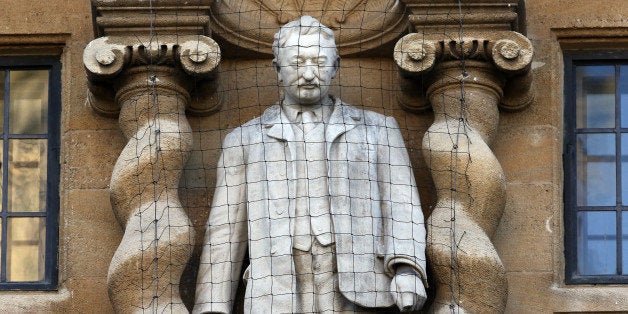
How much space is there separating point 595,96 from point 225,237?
2188 mm

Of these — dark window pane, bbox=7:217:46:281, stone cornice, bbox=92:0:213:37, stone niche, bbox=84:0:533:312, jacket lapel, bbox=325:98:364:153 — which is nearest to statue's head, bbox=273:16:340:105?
jacket lapel, bbox=325:98:364:153

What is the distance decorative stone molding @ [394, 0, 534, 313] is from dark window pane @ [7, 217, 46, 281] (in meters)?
2.05

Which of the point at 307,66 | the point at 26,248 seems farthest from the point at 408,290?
the point at 26,248

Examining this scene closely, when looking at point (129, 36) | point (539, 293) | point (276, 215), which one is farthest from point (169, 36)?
point (539, 293)

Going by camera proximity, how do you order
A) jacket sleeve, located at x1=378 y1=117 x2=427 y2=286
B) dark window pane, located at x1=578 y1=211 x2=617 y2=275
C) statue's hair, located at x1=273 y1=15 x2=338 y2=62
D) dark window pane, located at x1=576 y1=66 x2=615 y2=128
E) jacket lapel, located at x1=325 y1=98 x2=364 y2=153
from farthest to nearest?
dark window pane, located at x1=576 y1=66 x2=615 y2=128
dark window pane, located at x1=578 y1=211 x2=617 y2=275
statue's hair, located at x1=273 y1=15 x2=338 y2=62
jacket lapel, located at x1=325 y1=98 x2=364 y2=153
jacket sleeve, located at x1=378 y1=117 x2=427 y2=286

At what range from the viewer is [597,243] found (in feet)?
51.1

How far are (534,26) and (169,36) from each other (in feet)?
6.41

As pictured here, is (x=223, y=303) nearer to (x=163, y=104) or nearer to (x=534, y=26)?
(x=163, y=104)

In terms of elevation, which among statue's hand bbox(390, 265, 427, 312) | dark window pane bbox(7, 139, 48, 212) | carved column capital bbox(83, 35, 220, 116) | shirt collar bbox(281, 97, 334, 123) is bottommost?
statue's hand bbox(390, 265, 427, 312)

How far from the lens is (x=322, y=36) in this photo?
15.2 meters

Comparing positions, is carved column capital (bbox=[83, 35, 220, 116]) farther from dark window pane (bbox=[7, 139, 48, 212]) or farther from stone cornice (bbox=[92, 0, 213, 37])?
dark window pane (bbox=[7, 139, 48, 212])

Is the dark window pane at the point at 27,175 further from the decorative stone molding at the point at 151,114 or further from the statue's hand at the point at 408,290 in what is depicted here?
the statue's hand at the point at 408,290

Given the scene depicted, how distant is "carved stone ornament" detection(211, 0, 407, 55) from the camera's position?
15703mm

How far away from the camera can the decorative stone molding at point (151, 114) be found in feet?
49.1
